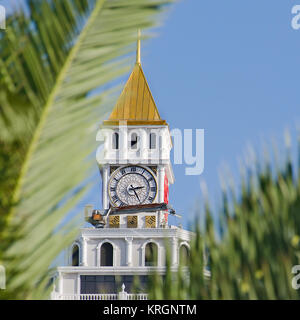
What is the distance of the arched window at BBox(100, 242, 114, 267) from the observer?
65.4 metres

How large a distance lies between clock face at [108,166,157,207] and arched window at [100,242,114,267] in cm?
460

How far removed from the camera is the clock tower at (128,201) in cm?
6322

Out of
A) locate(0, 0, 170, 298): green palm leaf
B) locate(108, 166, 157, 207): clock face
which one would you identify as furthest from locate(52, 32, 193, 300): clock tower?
locate(0, 0, 170, 298): green palm leaf

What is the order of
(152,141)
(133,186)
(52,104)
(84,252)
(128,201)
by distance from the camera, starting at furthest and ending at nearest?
(152,141)
(133,186)
(128,201)
(84,252)
(52,104)

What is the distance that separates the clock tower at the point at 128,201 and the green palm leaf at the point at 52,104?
57.9 metres

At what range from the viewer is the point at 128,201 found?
69.0m

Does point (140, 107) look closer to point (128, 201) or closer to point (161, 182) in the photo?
point (161, 182)

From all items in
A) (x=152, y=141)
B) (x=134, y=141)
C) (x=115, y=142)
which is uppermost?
(x=152, y=141)

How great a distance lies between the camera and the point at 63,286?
6291 centimetres

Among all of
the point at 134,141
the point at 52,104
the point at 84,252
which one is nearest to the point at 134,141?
the point at 134,141

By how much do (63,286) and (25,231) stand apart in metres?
60.8

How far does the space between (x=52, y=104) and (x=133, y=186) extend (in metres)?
67.0
